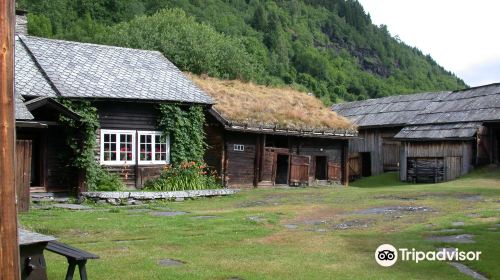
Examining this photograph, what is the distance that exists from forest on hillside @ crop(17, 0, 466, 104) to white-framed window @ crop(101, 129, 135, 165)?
88.9ft

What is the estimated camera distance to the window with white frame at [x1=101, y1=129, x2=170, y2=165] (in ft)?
71.5

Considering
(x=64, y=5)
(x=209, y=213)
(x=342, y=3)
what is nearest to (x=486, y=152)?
(x=209, y=213)

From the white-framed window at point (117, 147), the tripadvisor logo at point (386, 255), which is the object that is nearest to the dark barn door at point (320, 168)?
the white-framed window at point (117, 147)

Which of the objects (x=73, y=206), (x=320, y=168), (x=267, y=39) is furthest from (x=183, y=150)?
(x=267, y=39)

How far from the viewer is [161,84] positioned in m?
24.3

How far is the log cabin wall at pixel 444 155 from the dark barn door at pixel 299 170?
8.51 m

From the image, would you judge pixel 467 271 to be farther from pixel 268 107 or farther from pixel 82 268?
pixel 268 107

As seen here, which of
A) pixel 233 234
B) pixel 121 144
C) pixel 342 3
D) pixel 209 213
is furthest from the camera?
pixel 342 3

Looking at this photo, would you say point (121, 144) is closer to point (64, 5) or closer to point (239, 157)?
point (239, 157)

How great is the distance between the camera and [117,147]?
2203 cm

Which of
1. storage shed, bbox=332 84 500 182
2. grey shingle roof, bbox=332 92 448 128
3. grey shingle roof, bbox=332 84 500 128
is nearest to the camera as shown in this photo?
storage shed, bbox=332 84 500 182

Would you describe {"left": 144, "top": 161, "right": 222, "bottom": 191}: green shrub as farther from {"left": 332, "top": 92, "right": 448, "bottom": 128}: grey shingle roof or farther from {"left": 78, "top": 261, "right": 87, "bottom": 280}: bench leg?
{"left": 332, "top": 92, "right": 448, "bottom": 128}: grey shingle roof

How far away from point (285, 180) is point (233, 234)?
1703 cm

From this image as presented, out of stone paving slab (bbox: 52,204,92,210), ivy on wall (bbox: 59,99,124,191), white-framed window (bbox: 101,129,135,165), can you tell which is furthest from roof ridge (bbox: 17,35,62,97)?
stone paving slab (bbox: 52,204,92,210)
